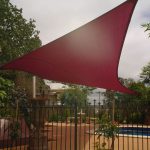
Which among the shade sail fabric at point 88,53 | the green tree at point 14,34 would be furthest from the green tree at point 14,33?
the shade sail fabric at point 88,53

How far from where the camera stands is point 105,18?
526cm

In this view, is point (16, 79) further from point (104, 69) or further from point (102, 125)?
point (104, 69)

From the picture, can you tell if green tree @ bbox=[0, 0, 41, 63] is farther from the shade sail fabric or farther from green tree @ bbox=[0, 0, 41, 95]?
the shade sail fabric

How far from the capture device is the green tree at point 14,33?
25.8 m

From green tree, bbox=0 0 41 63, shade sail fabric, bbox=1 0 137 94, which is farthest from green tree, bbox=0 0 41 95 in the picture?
shade sail fabric, bbox=1 0 137 94

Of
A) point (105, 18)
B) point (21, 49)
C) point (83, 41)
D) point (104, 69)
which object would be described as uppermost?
point (21, 49)

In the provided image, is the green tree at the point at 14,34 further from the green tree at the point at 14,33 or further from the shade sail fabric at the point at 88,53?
the shade sail fabric at the point at 88,53

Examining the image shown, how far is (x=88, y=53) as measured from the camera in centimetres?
558

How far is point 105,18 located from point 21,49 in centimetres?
2225

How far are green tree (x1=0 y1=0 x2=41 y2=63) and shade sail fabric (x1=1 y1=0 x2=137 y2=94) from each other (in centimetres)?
2024

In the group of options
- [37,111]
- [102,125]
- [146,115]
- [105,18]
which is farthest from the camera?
[146,115]

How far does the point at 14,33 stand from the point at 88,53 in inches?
882

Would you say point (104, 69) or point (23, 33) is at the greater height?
point (23, 33)

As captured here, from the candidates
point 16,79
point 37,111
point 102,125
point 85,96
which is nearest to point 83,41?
point 102,125
